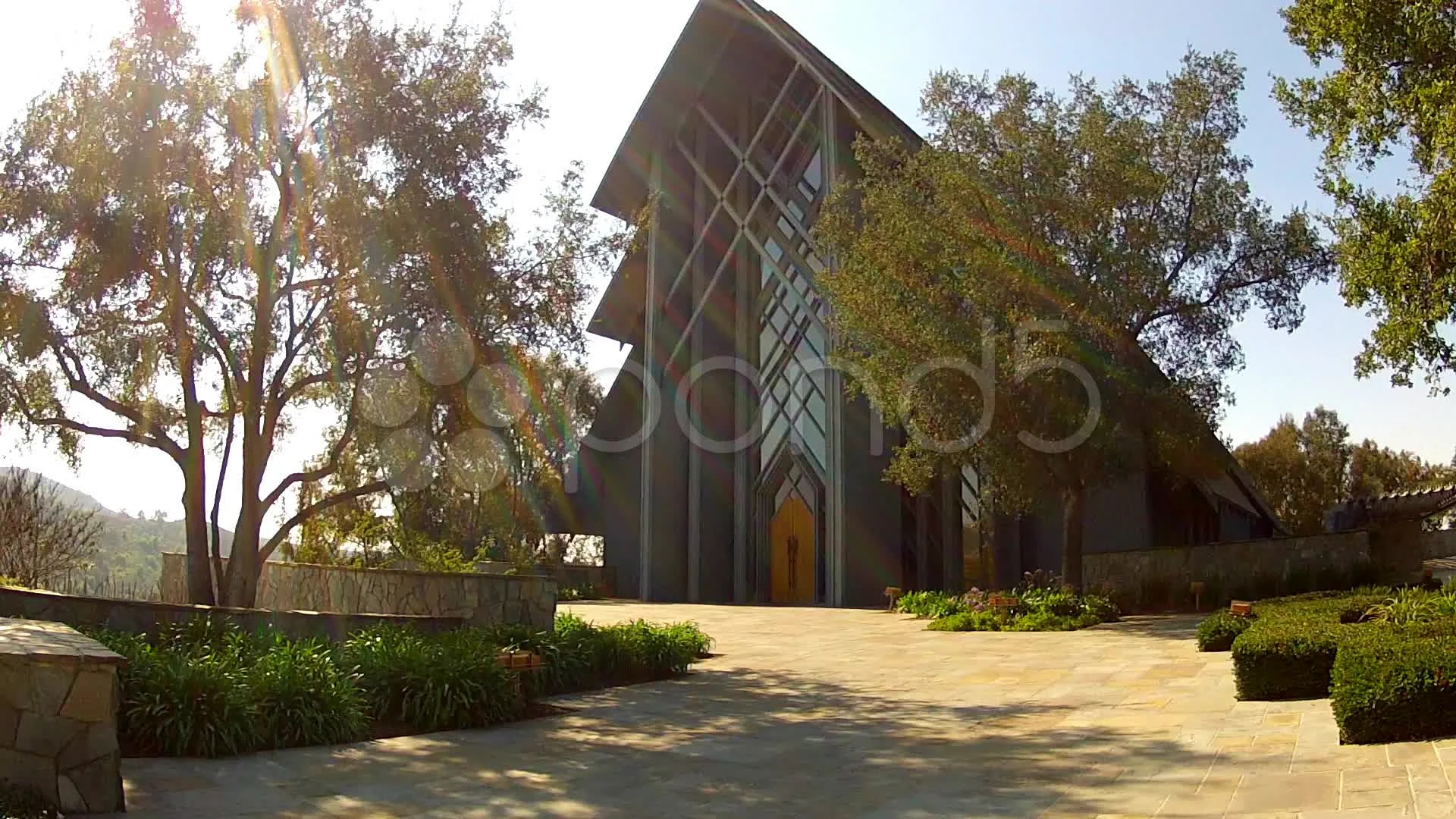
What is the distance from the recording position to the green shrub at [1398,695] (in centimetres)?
584

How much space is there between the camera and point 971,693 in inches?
377

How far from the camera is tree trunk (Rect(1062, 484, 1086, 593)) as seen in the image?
739 inches

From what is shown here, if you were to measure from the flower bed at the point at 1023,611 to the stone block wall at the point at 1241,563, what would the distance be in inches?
65.4

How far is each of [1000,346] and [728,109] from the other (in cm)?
1322

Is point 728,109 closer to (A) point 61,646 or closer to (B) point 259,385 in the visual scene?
(B) point 259,385

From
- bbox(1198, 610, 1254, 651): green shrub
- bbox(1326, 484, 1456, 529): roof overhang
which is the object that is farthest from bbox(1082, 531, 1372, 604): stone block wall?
bbox(1198, 610, 1254, 651): green shrub

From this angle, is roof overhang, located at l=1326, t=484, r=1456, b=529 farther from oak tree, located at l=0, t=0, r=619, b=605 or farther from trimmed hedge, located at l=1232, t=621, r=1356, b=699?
oak tree, located at l=0, t=0, r=619, b=605

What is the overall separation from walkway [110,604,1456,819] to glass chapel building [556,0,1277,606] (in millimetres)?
12945

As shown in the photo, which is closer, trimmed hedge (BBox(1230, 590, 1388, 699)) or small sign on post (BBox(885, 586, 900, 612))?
trimmed hedge (BBox(1230, 590, 1388, 699))

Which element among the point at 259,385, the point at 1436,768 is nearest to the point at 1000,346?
the point at 259,385

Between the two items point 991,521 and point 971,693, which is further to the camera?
point 991,521

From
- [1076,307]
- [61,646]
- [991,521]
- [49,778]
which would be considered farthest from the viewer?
[991,521]

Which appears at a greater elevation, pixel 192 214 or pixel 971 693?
pixel 192 214

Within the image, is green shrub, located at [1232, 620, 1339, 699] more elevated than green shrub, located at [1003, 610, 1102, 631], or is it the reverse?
green shrub, located at [1232, 620, 1339, 699]
